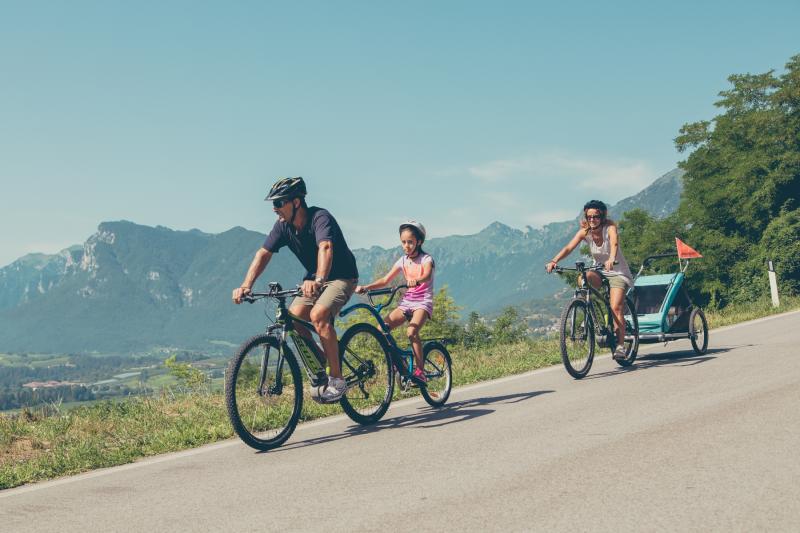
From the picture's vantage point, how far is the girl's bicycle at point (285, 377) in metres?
6.22

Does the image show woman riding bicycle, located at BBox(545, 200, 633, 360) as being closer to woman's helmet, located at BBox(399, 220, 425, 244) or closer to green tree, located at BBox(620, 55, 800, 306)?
woman's helmet, located at BBox(399, 220, 425, 244)

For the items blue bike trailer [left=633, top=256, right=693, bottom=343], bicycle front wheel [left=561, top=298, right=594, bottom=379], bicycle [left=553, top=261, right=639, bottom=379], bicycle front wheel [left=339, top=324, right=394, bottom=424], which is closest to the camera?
bicycle front wheel [left=339, top=324, right=394, bottom=424]

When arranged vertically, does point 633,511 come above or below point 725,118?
below

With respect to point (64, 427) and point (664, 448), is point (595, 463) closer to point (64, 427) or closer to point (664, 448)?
point (664, 448)

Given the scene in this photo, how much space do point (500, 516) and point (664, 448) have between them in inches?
71.1

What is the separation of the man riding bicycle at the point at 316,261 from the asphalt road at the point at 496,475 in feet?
2.75

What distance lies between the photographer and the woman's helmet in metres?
7.92

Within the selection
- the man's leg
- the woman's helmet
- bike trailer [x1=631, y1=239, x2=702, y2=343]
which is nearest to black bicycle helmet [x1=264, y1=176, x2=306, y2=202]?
the man's leg

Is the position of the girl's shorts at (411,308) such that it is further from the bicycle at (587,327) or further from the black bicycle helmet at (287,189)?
the bicycle at (587,327)

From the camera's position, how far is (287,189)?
6566 mm

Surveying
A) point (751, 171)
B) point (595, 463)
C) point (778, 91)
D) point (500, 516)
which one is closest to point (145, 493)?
point (500, 516)

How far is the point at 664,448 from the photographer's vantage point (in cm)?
514

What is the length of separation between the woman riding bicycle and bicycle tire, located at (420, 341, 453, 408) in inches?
86.7

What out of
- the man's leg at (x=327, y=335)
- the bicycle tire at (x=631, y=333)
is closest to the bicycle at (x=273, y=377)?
the man's leg at (x=327, y=335)
